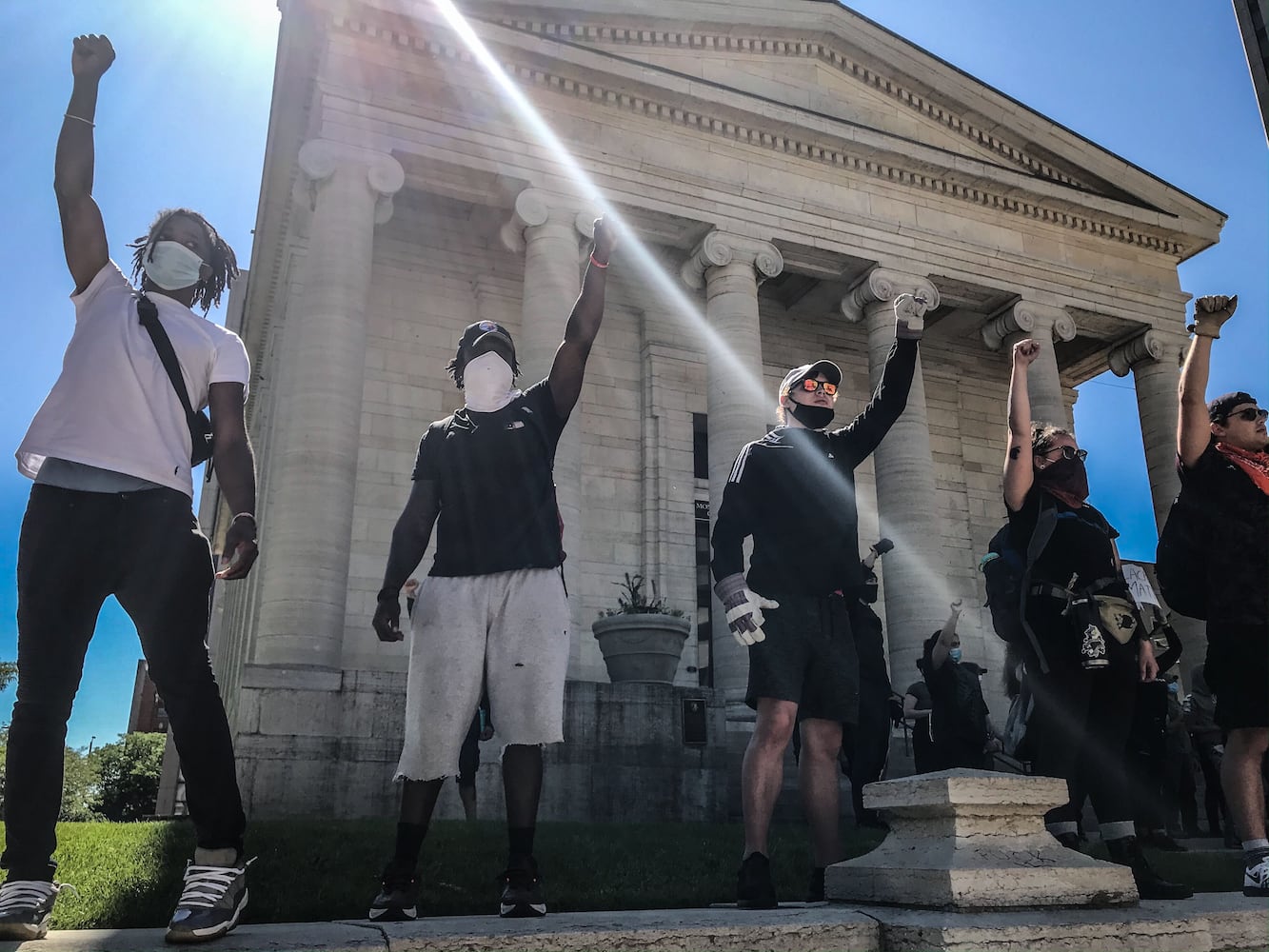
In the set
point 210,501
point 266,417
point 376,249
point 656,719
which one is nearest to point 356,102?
point 376,249

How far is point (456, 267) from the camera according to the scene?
19.4m

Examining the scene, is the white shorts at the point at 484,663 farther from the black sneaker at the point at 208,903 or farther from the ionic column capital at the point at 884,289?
the ionic column capital at the point at 884,289

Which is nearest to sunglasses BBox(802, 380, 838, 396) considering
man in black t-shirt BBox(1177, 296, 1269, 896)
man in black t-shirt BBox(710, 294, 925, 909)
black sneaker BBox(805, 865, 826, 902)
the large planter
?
man in black t-shirt BBox(710, 294, 925, 909)

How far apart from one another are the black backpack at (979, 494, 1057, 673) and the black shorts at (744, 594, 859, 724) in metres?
1.02

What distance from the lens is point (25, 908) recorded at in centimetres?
287

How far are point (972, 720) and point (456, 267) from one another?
46.4 feet

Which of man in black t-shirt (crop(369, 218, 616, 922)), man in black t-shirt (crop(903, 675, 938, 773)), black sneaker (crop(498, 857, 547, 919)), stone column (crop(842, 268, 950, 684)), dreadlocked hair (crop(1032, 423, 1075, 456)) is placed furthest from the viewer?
stone column (crop(842, 268, 950, 684))

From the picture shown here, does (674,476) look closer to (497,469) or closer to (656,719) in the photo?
(656,719)

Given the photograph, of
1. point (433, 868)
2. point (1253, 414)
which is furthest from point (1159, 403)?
point (433, 868)

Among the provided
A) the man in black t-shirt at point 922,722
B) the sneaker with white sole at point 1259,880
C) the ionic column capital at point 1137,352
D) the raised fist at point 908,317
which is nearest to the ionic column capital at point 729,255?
the ionic column capital at point 1137,352

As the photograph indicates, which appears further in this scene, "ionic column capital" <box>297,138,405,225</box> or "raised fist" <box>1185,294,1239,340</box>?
"ionic column capital" <box>297,138,405,225</box>

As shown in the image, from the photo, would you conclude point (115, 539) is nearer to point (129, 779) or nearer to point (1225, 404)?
point (1225, 404)

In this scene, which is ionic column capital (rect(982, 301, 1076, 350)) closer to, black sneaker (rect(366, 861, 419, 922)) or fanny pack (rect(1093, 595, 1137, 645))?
fanny pack (rect(1093, 595, 1137, 645))

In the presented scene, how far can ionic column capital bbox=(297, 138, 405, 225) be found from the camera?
15.0m
